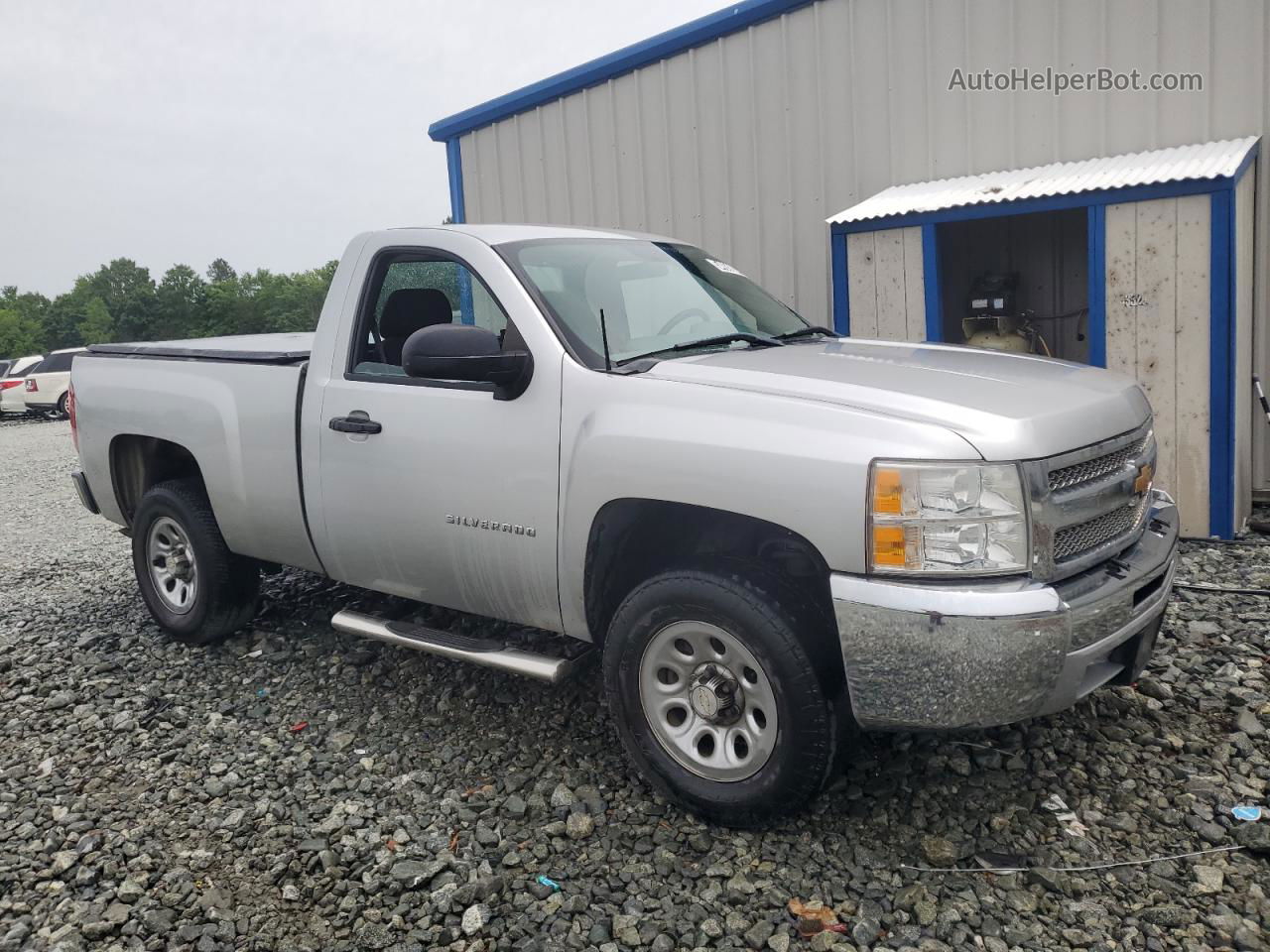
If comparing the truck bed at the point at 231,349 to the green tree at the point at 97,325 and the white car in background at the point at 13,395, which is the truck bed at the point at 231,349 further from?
the green tree at the point at 97,325

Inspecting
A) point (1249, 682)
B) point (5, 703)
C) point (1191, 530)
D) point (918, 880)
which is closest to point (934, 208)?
point (1191, 530)

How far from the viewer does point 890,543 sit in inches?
114

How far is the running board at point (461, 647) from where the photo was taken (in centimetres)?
365

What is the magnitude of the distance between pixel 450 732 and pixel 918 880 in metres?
1.97

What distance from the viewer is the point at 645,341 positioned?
3.84 meters

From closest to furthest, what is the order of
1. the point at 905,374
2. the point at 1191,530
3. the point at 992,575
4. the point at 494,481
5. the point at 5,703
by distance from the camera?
the point at 992,575, the point at 905,374, the point at 494,481, the point at 5,703, the point at 1191,530

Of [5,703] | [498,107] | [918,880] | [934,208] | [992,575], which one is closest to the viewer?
[992,575]

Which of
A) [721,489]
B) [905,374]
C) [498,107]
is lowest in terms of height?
[721,489]

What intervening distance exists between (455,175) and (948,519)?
A: 907 centimetres

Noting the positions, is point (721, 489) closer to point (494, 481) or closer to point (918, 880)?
point (494, 481)

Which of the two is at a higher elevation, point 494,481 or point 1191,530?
point 494,481

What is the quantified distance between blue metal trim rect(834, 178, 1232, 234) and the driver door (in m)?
4.07

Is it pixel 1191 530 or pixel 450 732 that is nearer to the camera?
pixel 450 732

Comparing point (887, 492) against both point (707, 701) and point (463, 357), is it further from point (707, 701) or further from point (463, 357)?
point (463, 357)
